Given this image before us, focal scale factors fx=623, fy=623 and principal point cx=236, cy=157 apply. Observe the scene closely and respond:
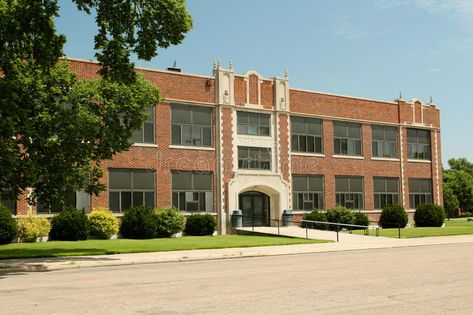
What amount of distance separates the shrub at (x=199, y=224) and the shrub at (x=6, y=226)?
34.5ft

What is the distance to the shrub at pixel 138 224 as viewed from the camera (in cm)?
3425

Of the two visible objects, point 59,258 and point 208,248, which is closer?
point 59,258

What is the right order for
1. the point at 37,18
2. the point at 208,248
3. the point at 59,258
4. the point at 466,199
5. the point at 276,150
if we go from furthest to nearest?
the point at 466,199
the point at 276,150
the point at 208,248
the point at 59,258
the point at 37,18

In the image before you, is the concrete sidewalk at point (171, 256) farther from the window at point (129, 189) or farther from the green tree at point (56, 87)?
the window at point (129, 189)

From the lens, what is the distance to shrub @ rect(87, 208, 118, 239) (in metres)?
33.1

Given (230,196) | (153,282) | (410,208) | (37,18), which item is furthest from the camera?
(410,208)

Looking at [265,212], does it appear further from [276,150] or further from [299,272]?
[299,272]

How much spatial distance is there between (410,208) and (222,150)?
1830 cm

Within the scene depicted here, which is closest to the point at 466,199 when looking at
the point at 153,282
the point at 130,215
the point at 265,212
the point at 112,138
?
the point at 265,212

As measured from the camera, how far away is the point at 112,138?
23234 mm

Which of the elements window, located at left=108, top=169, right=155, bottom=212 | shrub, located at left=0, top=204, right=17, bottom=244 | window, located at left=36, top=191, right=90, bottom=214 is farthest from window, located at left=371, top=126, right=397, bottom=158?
shrub, located at left=0, top=204, right=17, bottom=244

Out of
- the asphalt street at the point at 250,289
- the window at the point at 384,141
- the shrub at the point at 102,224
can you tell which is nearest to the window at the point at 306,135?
the window at the point at 384,141

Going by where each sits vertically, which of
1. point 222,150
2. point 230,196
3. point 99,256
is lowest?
point 99,256

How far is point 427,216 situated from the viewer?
48219mm
